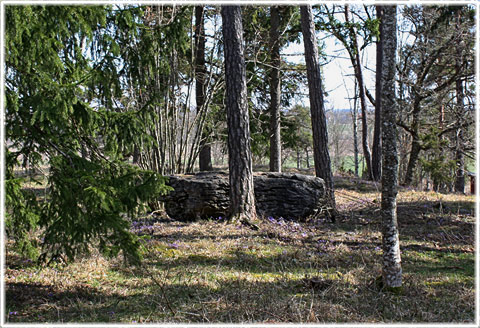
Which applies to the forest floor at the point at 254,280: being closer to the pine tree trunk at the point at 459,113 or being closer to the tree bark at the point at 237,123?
the tree bark at the point at 237,123

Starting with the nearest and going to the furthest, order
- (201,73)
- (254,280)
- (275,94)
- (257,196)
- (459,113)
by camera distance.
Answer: (254,280) → (257,196) → (201,73) → (275,94) → (459,113)

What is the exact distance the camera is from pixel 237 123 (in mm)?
8312

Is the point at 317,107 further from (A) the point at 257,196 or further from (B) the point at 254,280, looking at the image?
(B) the point at 254,280

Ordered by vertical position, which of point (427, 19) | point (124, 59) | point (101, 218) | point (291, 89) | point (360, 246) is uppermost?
point (427, 19)

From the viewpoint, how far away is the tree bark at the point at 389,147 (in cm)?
454

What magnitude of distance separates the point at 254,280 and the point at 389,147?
231 centimetres

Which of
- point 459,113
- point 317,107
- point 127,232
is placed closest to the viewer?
point 127,232

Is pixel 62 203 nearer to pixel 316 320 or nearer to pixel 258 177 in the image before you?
pixel 316 320

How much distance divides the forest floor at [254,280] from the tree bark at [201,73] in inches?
188

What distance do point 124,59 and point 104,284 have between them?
10.3 feet

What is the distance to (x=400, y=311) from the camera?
414cm

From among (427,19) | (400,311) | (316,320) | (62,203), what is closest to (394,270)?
(400,311)

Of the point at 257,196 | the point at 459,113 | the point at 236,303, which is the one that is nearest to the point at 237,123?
the point at 257,196

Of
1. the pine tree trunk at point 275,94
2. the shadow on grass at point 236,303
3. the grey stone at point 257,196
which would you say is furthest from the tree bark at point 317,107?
the shadow on grass at point 236,303
